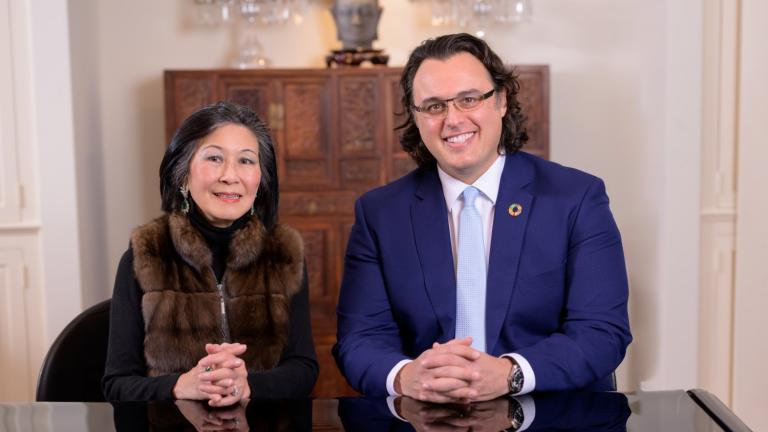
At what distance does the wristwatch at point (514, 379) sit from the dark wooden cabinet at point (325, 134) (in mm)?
2688

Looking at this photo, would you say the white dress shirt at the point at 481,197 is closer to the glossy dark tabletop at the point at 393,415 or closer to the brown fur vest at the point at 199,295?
the brown fur vest at the point at 199,295

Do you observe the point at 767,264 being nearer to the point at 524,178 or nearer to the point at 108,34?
the point at 524,178

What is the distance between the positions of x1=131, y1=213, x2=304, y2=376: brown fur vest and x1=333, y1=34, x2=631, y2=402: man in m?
0.21

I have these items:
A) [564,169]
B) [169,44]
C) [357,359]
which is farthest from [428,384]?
[169,44]

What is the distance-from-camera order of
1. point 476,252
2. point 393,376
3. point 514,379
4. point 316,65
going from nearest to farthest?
point 514,379
point 393,376
point 476,252
point 316,65

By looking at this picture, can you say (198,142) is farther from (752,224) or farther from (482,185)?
(752,224)

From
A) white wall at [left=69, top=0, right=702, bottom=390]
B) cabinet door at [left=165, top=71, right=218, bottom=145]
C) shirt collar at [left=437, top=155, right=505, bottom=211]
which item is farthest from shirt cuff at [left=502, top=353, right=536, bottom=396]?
cabinet door at [left=165, top=71, right=218, bottom=145]

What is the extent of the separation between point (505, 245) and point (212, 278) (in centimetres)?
76

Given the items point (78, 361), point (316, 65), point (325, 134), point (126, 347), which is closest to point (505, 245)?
point (126, 347)

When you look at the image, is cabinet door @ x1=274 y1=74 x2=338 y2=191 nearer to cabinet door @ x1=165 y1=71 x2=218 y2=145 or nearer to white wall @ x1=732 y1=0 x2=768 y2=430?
A: cabinet door @ x1=165 y1=71 x2=218 y2=145

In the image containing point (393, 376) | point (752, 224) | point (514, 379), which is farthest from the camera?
point (752, 224)

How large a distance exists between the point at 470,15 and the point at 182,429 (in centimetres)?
375

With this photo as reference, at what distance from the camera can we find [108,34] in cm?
511

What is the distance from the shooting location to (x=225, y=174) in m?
2.24
